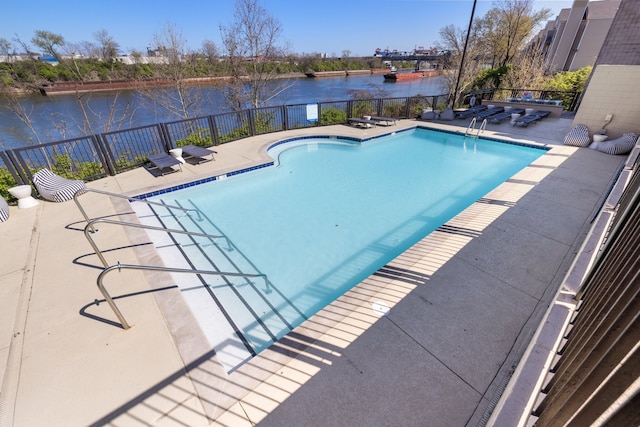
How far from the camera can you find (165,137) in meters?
7.60

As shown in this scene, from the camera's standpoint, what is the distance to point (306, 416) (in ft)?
6.81

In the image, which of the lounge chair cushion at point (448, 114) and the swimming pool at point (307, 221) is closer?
the swimming pool at point (307, 221)

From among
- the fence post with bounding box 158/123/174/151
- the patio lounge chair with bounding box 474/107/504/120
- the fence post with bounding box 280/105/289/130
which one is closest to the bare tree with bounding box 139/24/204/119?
the fence post with bounding box 280/105/289/130

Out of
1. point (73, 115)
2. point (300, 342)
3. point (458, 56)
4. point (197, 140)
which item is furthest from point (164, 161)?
point (458, 56)

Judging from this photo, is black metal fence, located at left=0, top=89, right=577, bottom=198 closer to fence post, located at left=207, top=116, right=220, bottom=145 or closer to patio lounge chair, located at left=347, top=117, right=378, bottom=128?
fence post, located at left=207, top=116, right=220, bottom=145

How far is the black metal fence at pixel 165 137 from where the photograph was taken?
5.55 m

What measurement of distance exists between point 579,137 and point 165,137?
12.1m

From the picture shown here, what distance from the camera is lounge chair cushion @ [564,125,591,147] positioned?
26.4ft

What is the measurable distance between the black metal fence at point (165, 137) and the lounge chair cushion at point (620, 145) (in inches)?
278

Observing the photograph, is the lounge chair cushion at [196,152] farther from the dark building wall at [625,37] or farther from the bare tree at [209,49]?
the dark building wall at [625,37]

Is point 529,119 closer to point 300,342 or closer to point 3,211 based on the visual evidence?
point 300,342

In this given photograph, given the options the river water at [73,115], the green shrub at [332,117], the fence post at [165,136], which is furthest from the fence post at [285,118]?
the river water at [73,115]

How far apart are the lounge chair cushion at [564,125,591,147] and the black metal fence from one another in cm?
616

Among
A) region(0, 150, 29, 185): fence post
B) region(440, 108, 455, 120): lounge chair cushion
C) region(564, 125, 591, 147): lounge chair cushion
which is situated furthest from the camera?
region(440, 108, 455, 120): lounge chair cushion
